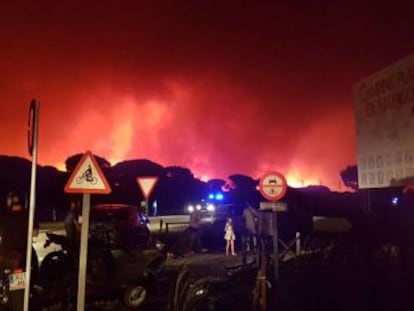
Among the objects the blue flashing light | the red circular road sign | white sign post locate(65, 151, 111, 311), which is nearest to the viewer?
white sign post locate(65, 151, 111, 311)

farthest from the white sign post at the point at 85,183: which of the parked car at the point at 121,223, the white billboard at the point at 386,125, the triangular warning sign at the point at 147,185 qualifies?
the triangular warning sign at the point at 147,185

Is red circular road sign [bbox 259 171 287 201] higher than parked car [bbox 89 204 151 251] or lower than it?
higher

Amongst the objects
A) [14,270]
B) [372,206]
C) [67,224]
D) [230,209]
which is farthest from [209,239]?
[14,270]

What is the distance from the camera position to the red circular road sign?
10672 millimetres

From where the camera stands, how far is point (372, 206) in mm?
16844

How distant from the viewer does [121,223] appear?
51.5ft

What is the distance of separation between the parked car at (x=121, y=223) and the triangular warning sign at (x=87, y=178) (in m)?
5.32

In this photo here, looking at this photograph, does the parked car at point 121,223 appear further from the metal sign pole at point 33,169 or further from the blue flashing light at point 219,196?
the blue flashing light at point 219,196

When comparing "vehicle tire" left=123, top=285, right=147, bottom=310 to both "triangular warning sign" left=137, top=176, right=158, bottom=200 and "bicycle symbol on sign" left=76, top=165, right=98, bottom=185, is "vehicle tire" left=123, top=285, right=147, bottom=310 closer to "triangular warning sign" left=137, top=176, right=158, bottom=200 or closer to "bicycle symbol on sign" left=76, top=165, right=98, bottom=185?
"bicycle symbol on sign" left=76, top=165, right=98, bottom=185

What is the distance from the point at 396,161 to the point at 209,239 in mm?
17056

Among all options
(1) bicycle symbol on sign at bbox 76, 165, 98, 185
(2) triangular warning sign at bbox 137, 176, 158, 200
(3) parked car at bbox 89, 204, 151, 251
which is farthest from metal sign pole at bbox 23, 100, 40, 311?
(2) triangular warning sign at bbox 137, 176, 158, 200

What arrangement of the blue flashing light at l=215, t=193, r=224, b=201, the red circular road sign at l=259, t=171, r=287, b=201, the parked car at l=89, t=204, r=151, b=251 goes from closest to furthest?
the red circular road sign at l=259, t=171, r=287, b=201 → the parked car at l=89, t=204, r=151, b=251 → the blue flashing light at l=215, t=193, r=224, b=201

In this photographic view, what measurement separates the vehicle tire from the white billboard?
540cm

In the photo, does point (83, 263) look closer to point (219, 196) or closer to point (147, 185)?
point (147, 185)
